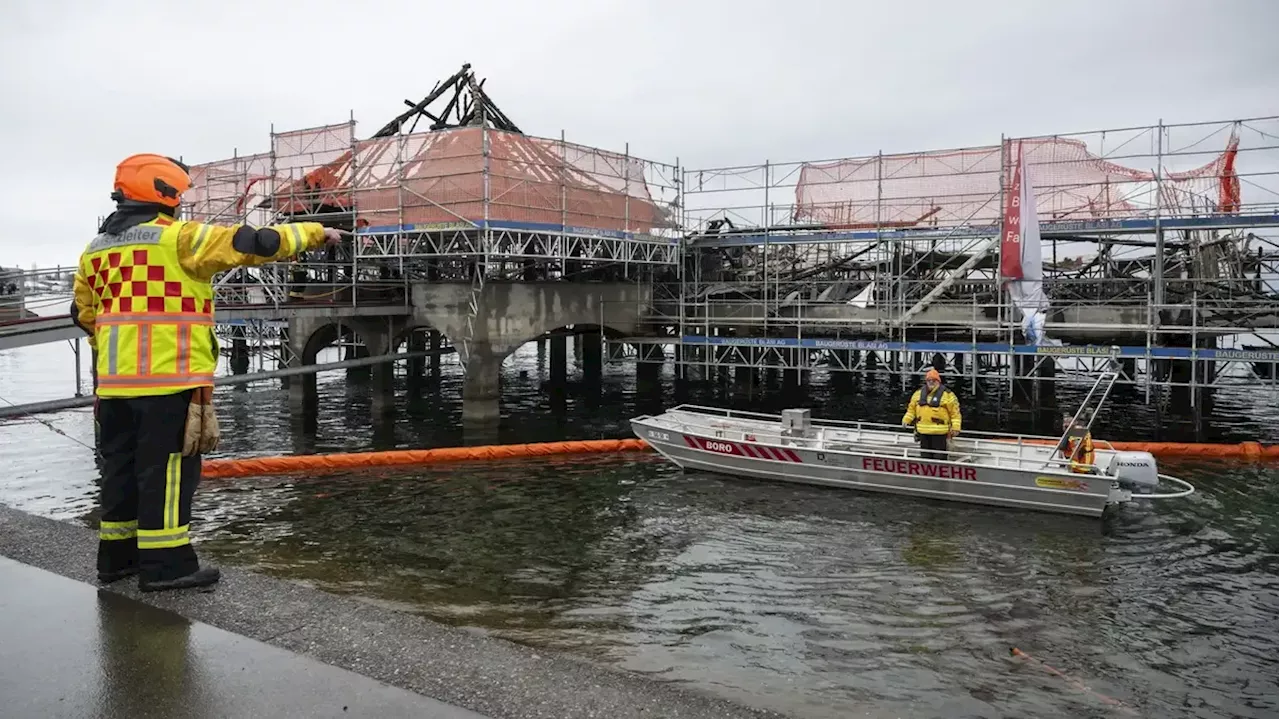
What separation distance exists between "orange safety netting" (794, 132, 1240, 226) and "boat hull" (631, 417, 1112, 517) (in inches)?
394

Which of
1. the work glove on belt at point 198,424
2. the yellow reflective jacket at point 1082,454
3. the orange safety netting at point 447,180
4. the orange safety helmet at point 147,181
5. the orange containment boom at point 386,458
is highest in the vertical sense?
the orange safety netting at point 447,180

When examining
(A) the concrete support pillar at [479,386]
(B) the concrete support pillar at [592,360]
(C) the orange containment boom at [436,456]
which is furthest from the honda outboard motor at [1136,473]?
(B) the concrete support pillar at [592,360]

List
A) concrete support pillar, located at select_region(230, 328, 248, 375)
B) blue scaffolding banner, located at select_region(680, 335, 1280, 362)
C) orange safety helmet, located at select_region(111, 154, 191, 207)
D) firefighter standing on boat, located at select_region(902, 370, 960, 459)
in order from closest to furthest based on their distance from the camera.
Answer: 1. orange safety helmet, located at select_region(111, 154, 191, 207)
2. firefighter standing on boat, located at select_region(902, 370, 960, 459)
3. blue scaffolding banner, located at select_region(680, 335, 1280, 362)
4. concrete support pillar, located at select_region(230, 328, 248, 375)

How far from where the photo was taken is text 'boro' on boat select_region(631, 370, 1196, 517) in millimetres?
15938

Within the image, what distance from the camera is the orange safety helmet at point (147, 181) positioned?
23.1ft

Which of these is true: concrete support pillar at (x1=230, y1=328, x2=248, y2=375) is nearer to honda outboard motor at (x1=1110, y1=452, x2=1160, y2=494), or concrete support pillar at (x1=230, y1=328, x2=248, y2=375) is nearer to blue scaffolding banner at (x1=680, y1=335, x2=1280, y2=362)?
blue scaffolding banner at (x1=680, y1=335, x2=1280, y2=362)

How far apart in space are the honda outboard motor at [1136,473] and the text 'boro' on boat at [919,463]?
0.02m

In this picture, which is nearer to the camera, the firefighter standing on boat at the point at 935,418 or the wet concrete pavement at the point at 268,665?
the wet concrete pavement at the point at 268,665

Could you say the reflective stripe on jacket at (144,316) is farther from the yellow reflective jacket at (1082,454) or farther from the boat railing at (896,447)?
the yellow reflective jacket at (1082,454)

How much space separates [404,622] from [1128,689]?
7361 mm

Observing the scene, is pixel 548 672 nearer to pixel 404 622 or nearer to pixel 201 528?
pixel 404 622

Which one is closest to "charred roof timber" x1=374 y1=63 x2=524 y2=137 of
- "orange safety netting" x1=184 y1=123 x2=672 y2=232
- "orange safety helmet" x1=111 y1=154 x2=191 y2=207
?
"orange safety netting" x1=184 y1=123 x2=672 y2=232

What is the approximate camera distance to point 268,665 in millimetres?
5520

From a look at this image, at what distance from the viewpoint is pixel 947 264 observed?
2645 centimetres
